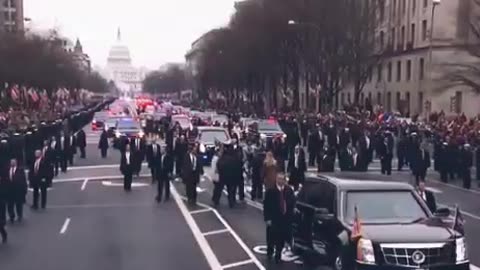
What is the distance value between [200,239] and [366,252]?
23.3 feet

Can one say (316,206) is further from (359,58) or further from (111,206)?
(359,58)

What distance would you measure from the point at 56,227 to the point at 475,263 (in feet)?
30.9

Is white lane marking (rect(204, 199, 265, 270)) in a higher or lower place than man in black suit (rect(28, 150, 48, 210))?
lower

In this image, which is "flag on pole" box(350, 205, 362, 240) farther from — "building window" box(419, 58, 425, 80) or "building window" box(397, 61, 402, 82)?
"building window" box(397, 61, 402, 82)

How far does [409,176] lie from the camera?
34031 mm

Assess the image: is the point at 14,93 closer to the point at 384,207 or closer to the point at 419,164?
the point at 419,164

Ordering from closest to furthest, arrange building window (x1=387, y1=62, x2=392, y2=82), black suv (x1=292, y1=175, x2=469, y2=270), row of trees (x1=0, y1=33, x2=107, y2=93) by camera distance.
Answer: black suv (x1=292, y1=175, x2=469, y2=270), row of trees (x1=0, y1=33, x2=107, y2=93), building window (x1=387, y1=62, x2=392, y2=82)

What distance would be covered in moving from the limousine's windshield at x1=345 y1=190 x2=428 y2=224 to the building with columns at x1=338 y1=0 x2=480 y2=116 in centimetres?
4765

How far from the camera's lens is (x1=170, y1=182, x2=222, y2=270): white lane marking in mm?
16688

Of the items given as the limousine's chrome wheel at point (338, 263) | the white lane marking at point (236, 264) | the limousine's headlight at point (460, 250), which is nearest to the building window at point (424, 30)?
the white lane marking at point (236, 264)

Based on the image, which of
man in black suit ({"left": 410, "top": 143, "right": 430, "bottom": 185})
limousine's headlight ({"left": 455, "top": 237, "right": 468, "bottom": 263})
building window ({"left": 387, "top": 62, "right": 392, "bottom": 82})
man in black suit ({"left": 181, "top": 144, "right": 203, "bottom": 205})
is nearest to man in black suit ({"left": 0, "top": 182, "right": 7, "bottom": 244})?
man in black suit ({"left": 181, "top": 144, "right": 203, "bottom": 205})

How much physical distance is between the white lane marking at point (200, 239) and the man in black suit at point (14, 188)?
152 inches

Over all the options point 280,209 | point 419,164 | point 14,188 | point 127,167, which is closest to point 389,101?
point 419,164

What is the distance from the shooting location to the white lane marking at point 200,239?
657 inches
